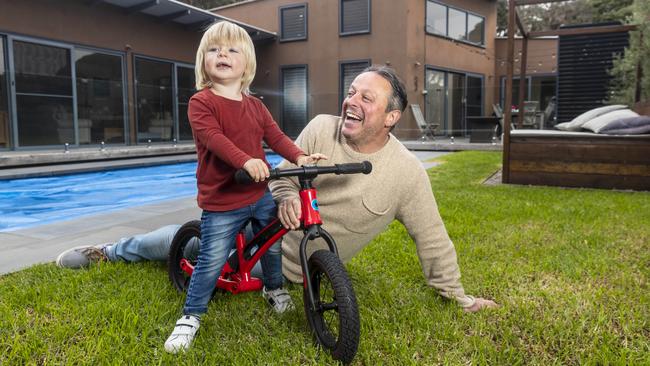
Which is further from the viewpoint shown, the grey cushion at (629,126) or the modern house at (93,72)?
the modern house at (93,72)

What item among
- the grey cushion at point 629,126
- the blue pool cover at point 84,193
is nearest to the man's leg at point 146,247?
the blue pool cover at point 84,193

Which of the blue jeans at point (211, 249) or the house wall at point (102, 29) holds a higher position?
the house wall at point (102, 29)

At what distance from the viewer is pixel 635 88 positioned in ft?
26.0

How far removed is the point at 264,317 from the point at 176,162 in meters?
8.57

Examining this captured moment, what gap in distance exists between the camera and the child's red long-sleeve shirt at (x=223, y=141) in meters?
1.80

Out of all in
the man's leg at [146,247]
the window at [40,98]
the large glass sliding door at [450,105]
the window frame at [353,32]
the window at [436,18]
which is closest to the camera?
the man's leg at [146,247]

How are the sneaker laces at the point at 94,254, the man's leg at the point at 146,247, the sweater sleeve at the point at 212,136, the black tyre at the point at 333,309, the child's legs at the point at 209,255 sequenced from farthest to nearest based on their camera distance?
1. the sneaker laces at the point at 94,254
2. the man's leg at the point at 146,247
3. the child's legs at the point at 209,255
4. the sweater sleeve at the point at 212,136
5. the black tyre at the point at 333,309

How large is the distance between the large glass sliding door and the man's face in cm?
1287

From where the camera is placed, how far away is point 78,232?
363 centimetres

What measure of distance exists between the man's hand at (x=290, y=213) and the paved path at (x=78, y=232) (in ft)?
6.00

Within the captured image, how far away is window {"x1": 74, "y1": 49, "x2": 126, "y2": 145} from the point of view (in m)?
9.77

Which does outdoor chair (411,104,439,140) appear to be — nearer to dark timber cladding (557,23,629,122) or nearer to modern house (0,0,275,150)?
dark timber cladding (557,23,629,122)

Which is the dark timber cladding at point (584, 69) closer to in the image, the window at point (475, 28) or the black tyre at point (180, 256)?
the window at point (475, 28)

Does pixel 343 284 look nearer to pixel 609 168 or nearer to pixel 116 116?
pixel 609 168
